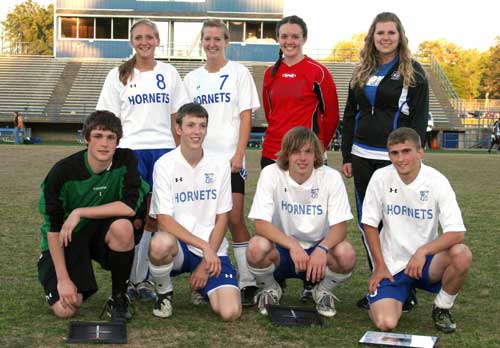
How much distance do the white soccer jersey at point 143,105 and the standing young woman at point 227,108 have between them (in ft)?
0.85

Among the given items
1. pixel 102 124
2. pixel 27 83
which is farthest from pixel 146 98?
pixel 27 83

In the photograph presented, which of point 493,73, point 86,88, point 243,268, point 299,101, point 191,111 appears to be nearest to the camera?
point 191,111

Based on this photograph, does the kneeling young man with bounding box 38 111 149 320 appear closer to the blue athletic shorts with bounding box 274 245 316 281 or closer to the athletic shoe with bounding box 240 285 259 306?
the athletic shoe with bounding box 240 285 259 306

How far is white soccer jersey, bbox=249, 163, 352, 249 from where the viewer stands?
15.3 ft

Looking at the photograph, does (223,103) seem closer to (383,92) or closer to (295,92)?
(295,92)

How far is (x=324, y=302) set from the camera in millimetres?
4586

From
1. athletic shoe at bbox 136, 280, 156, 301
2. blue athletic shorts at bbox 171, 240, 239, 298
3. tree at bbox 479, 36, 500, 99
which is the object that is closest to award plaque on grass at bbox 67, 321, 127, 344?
blue athletic shorts at bbox 171, 240, 239, 298

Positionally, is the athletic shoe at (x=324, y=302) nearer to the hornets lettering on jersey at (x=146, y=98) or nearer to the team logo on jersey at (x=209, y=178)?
the team logo on jersey at (x=209, y=178)

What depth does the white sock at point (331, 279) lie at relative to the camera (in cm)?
463

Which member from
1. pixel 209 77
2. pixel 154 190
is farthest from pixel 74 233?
pixel 209 77

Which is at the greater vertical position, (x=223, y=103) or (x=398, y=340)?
(x=223, y=103)

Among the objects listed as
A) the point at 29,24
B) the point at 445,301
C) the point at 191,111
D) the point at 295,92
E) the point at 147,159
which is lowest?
the point at 445,301

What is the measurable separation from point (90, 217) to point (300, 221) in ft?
4.43

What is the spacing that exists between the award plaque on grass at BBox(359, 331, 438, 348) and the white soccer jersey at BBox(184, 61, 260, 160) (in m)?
1.80
